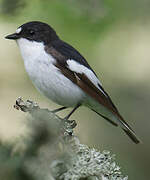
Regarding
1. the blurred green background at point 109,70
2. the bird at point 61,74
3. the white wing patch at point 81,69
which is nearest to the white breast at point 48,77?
the bird at point 61,74

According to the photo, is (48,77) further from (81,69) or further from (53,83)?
(81,69)

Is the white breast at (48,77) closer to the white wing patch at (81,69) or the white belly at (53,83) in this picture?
the white belly at (53,83)

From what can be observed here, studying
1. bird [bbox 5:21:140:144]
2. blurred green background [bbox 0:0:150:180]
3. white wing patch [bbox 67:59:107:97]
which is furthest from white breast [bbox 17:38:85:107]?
blurred green background [bbox 0:0:150:180]

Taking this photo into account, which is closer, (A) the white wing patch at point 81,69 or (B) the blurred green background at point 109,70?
(A) the white wing patch at point 81,69

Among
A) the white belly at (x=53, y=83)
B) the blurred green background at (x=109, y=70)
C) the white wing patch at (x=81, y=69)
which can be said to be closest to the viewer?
the white belly at (x=53, y=83)

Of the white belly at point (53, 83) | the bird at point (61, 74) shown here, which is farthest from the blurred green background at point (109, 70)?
the white belly at point (53, 83)

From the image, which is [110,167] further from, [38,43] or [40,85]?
[38,43]

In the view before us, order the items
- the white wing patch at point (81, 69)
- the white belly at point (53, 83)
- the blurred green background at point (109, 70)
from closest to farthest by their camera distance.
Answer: the white belly at point (53, 83) < the white wing patch at point (81, 69) < the blurred green background at point (109, 70)

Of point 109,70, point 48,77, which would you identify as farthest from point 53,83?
point 109,70
